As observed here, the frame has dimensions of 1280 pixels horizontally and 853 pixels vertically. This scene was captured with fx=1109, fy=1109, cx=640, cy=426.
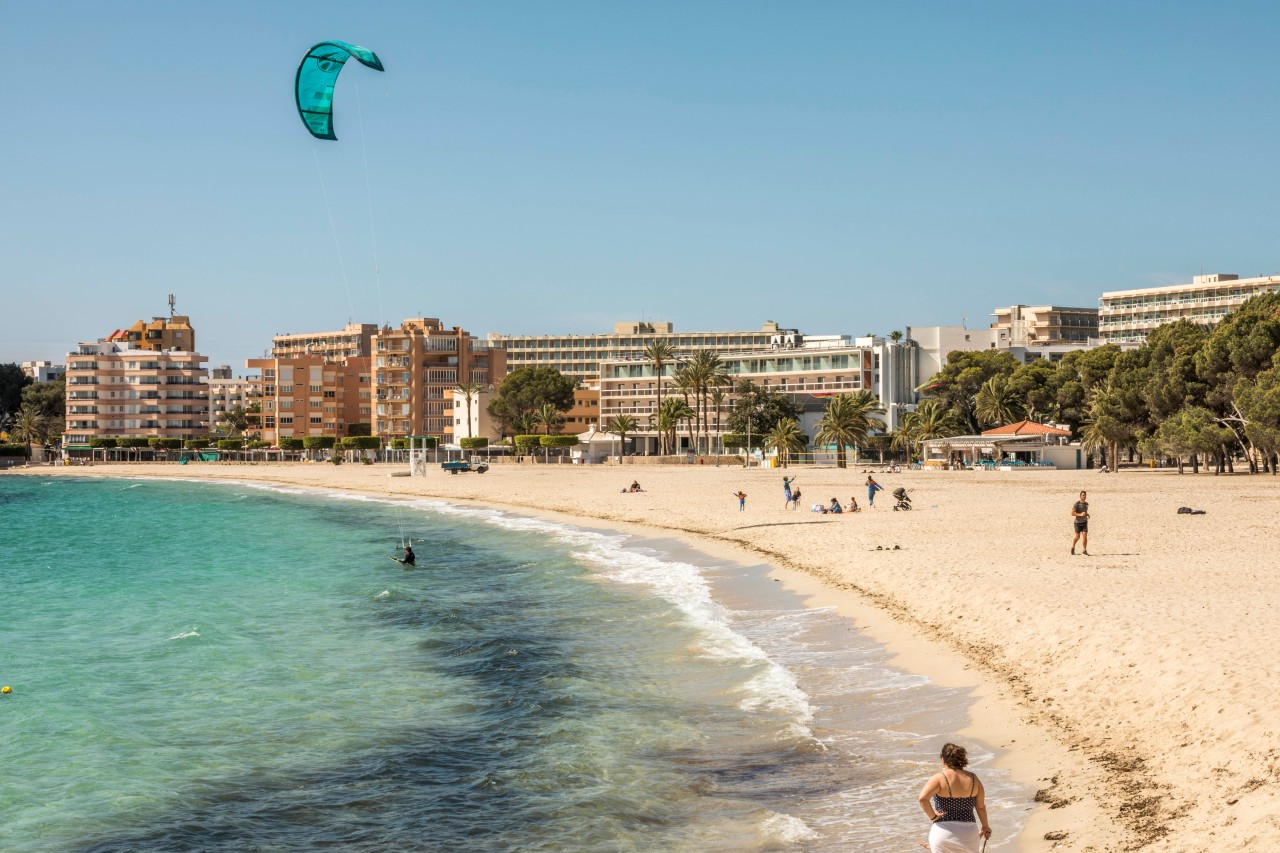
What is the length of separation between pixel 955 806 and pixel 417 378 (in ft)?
447

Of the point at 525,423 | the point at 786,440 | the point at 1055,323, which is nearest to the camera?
the point at 786,440

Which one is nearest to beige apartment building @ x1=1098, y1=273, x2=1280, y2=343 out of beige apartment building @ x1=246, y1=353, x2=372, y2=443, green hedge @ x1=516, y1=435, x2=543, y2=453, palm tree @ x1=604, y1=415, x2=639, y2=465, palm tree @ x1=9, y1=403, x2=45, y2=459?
palm tree @ x1=604, y1=415, x2=639, y2=465

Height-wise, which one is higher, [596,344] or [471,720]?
[596,344]

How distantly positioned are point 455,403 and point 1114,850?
427ft

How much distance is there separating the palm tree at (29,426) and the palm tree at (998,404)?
12224 cm

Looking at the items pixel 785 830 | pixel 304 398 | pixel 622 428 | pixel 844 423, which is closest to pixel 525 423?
pixel 622 428

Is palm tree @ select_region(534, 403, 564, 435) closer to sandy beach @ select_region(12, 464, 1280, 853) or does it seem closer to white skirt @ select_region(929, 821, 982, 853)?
sandy beach @ select_region(12, 464, 1280, 853)

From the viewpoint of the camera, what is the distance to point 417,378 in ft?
462

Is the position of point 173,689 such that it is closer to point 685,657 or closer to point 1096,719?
point 685,657

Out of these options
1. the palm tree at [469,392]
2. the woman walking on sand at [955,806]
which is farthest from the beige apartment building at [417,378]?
the woman walking on sand at [955,806]

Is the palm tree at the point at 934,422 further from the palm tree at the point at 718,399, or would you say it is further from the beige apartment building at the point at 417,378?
the beige apartment building at the point at 417,378

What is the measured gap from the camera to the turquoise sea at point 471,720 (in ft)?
38.6

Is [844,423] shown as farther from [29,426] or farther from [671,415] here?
[29,426]

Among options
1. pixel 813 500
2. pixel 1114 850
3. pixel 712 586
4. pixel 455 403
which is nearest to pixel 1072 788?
pixel 1114 850
